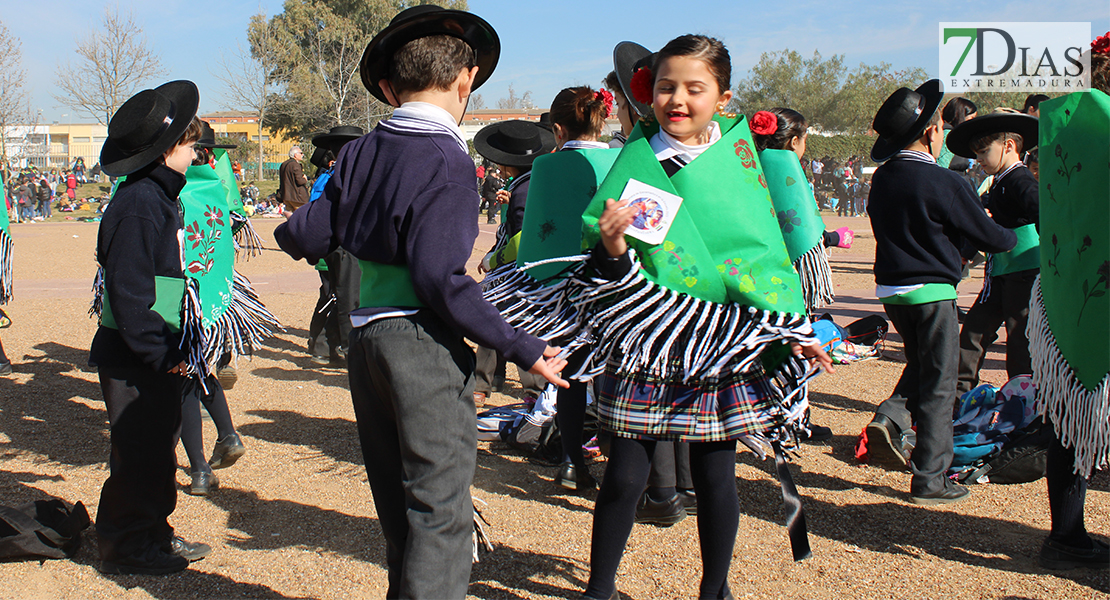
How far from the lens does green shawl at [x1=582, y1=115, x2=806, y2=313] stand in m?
2.34

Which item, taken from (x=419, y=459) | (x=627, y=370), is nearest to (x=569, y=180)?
(x=627, y=370)

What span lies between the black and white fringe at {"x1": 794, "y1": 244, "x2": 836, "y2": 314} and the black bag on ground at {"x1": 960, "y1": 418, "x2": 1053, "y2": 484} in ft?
3.42

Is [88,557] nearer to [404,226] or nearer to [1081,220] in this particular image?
[404,226]

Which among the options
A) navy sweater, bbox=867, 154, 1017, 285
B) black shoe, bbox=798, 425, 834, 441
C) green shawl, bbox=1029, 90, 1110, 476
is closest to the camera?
green shawl, bbox=1029, 90, 1110, 476

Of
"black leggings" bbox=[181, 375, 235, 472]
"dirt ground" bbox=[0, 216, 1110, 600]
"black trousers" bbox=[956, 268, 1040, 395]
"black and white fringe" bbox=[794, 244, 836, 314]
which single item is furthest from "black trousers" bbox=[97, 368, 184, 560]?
"black trousers" bbox=[956, 268, 1040, 395]

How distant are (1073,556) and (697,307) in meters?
1.78

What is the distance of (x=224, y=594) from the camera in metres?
2.93

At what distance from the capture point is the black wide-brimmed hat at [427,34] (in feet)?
7.06

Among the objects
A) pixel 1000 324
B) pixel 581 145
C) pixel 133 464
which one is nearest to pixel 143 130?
pixel 133 464

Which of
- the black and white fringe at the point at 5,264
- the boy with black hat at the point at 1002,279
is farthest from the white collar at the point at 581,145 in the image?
the black and white fringe at the point at 5,264

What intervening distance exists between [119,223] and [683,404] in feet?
6.78

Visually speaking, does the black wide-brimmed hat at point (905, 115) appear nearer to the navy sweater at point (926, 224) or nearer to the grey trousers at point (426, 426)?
the navy sweater at point (926, 224)

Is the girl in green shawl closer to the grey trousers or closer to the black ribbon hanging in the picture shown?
the black ribbon hanging

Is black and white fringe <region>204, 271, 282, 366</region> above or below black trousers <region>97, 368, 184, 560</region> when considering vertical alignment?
above
